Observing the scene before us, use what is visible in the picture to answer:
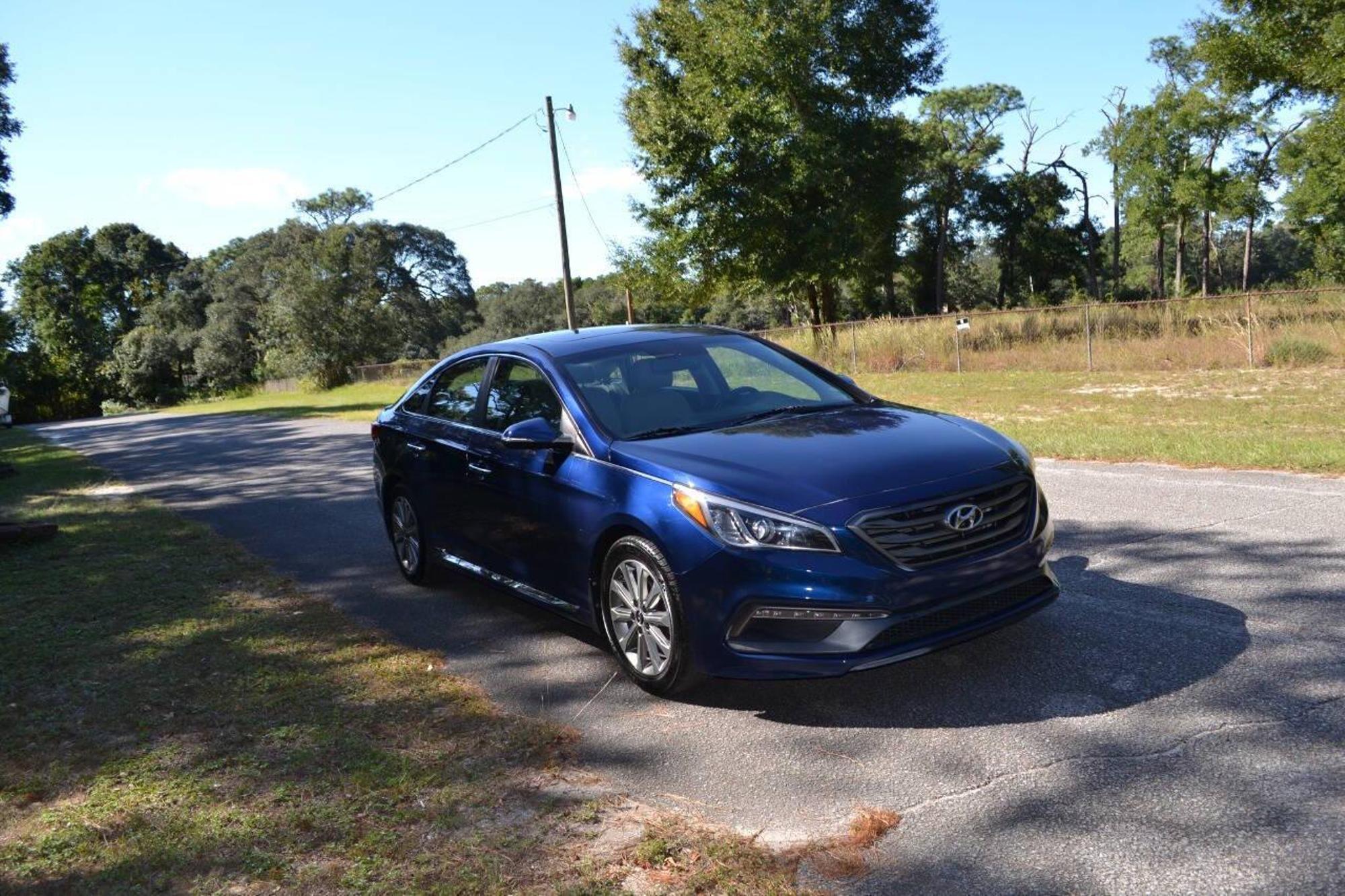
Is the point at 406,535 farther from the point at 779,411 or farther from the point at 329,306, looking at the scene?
the point at 329,306

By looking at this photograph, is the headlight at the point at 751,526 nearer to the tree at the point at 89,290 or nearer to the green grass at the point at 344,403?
the green grass at the point at 344,403

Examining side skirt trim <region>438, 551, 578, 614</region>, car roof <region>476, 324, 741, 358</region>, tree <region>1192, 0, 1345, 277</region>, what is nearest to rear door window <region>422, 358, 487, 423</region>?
car roof <region>476, 324, 741, 358</region>

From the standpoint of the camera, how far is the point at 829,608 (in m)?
4.11

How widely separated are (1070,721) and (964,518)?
2.89ft

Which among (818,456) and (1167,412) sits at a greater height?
(818,456)

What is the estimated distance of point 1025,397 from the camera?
1797cm

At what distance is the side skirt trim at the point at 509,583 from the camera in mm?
5332

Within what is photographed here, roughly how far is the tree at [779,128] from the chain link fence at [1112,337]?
18.9 feet

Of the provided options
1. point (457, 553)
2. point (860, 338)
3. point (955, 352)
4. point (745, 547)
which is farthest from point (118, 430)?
point (745, 547)

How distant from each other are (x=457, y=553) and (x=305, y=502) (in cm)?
596

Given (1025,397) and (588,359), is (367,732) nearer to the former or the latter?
(588,359)

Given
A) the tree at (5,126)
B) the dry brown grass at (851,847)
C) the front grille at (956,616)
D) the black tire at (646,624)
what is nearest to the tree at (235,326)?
the tree at (5,126)

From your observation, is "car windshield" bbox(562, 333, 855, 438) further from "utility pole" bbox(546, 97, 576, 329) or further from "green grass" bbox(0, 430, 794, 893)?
"utility pole" bbox(546, 97, 576, 329)

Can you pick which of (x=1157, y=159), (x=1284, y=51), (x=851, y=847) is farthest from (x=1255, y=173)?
(x=851, y=847)
